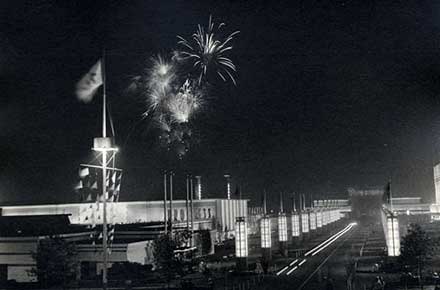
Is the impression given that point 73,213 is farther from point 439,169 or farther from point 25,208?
point 439,169

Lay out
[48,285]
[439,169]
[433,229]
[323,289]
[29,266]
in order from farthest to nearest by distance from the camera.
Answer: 1. [439,169]
2. [433,229]
3. [29,266]
4. [48,285]
5. [323,289]

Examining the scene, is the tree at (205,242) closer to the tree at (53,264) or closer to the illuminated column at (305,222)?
the tree at (53,264)

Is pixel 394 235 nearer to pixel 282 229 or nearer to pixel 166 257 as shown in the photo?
pixel 166 257

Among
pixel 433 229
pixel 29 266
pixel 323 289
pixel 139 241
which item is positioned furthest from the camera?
pixel 433 229

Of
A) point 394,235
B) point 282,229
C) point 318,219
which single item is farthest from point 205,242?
point 318,219

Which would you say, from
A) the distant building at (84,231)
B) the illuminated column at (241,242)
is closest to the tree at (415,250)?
the illuminated column at (241,242)

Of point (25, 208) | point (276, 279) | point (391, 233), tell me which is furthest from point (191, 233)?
point (25, 208)

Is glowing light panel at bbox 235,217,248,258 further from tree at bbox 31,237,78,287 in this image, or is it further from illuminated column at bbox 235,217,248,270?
tree at bbox 31,237,78,287

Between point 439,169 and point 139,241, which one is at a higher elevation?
point 439,169
